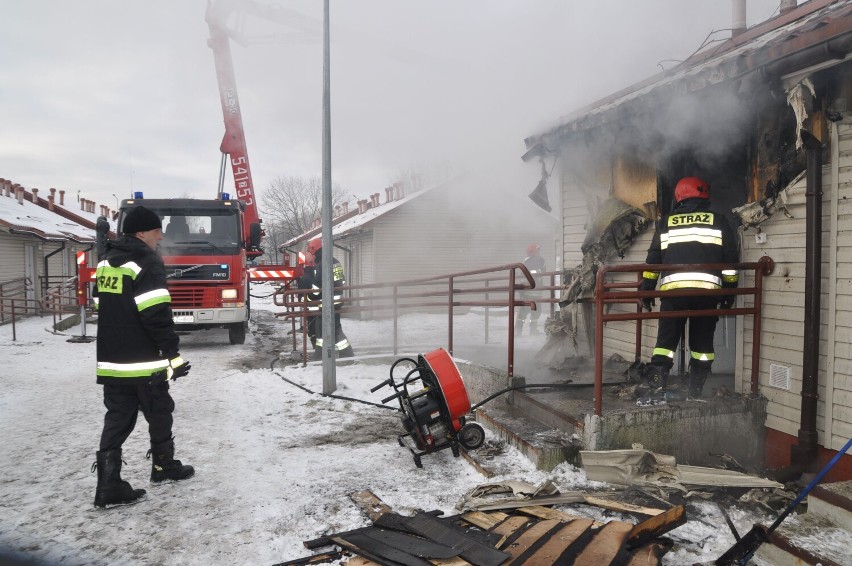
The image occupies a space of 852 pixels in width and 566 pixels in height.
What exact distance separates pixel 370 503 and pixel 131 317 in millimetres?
2000

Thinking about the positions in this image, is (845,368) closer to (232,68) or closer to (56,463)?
(56,463)

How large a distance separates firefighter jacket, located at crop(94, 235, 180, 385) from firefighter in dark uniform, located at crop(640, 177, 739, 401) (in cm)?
359

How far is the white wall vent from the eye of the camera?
3.85 meters

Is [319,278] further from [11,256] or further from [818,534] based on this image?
[11,256]

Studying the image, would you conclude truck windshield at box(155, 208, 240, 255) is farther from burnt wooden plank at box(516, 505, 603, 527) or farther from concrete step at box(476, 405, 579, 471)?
burnt wooden plank at box(516, 505, 603, 527)

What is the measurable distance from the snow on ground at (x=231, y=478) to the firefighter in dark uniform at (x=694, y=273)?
1257mm

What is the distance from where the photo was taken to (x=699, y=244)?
13.1 ft

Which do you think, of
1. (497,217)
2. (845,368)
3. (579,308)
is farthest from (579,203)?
(497,217)

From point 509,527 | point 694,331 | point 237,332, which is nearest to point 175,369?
point 509,527

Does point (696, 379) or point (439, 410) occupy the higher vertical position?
point (696, 379)

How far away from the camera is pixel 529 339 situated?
10586 mm

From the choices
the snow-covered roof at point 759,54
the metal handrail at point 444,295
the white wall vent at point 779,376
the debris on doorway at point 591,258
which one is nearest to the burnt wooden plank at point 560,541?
the metal handrail at point 444,295

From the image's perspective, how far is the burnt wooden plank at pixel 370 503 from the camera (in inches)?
123

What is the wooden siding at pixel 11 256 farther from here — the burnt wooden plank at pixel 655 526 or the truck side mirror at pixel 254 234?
the burnt wooden plank at pixel 655 526
